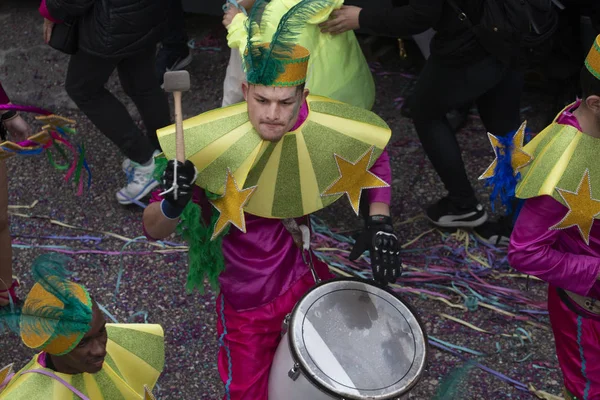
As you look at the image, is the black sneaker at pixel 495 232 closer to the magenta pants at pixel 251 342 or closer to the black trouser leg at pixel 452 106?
the black trouser leg at pixel 452 106

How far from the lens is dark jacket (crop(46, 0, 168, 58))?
3.59m

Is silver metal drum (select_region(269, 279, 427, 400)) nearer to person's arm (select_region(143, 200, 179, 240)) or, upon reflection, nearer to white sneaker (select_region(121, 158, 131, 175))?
person's arm (select_region(143, 200, 179, 240))

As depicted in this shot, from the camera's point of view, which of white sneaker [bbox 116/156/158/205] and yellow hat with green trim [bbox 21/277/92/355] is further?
white sneaker [bbox 116/156/158/205]

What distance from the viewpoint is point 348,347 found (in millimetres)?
2451

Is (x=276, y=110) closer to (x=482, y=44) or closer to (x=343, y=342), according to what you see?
(x=343, y=342)

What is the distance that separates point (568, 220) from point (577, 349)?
1.38ft

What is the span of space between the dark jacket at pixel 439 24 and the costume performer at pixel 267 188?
2.42ft

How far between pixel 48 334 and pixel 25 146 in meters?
0.77

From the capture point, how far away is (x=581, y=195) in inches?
93.8

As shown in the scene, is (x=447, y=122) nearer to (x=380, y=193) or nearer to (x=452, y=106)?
(x=452, y=106)

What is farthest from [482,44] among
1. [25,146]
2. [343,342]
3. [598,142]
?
[25,146]

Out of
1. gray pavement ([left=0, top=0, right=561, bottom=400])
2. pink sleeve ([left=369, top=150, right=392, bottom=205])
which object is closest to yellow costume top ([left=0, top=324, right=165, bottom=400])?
gray pavement ([left=0, top=0, right=561, bottom=400])

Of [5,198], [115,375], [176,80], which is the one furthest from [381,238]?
[5,198]

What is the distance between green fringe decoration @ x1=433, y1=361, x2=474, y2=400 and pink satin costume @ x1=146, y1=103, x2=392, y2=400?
0.58 metres
